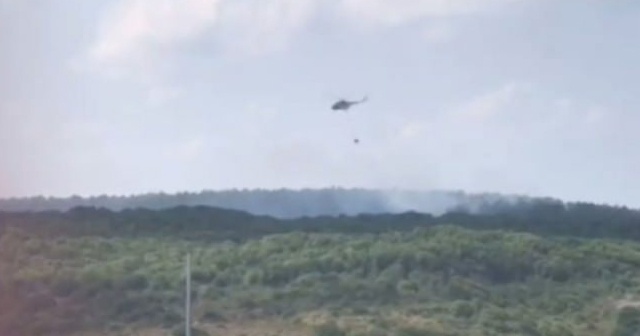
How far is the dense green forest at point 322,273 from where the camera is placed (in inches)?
3649

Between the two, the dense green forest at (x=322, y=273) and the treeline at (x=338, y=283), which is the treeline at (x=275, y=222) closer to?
the dense green forest at (x=322, y=273)

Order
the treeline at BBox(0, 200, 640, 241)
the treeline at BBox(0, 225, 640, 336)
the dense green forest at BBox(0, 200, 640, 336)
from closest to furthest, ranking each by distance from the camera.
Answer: the treeline at BBox(0, 225, 640, 336)
the dense green forest at BBox(0, 200, 640, 336)
the treeline at BBox(0, 200, 640, 241)

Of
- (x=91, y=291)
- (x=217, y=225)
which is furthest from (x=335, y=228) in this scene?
(x=91, y=291)

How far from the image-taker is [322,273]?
106 m

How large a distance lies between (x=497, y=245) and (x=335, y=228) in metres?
17.6

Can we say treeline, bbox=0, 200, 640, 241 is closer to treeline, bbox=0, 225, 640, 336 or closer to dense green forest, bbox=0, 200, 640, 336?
dense green forest, bbox=0, 200, 640, 336

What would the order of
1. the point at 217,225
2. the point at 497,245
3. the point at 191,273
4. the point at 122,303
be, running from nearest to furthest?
the point at 122,303 < the point at 191,273 < the point at 497,245 < the point at 217,225

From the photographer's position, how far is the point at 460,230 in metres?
121

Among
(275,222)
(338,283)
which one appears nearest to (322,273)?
(338,283)

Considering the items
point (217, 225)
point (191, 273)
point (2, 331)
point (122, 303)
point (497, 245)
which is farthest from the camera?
point (217, 225)

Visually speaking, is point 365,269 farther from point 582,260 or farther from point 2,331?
point 2,331

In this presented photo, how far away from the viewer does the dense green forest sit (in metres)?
92.7

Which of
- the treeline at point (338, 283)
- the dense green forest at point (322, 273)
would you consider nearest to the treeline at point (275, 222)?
the dense green forest at point (322, 273)

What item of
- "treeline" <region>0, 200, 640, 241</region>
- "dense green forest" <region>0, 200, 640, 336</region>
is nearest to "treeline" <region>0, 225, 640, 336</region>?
"dense green forest" <region>0, 200, 640, 336</region>
